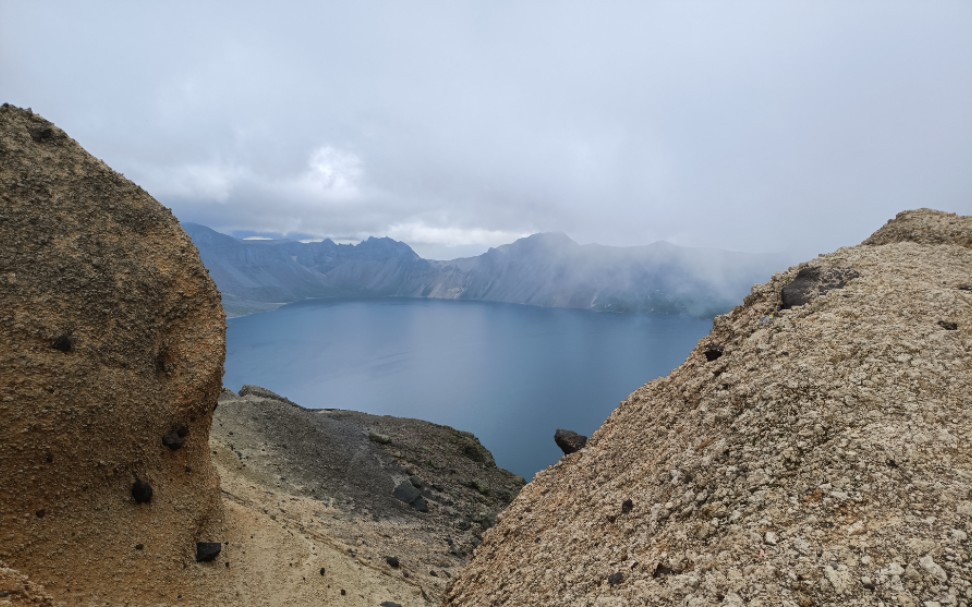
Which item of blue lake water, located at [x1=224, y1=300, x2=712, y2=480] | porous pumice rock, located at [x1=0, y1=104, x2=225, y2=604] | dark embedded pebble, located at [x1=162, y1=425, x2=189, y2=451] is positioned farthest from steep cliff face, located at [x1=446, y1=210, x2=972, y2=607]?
blue lake water, located at [x1=224, y1=300, x2=712, y2=480]

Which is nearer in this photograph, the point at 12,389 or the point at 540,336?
the point at 12,389

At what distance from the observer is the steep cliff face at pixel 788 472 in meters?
4.35

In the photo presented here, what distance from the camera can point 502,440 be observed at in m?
68.1

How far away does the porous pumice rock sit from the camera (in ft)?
28.9

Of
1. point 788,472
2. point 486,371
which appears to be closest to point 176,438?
point 788,472

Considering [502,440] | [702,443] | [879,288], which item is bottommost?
[502,440]

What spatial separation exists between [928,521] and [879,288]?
567cm

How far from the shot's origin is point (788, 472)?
5551 millimetres

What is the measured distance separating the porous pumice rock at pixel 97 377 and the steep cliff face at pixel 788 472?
677cm

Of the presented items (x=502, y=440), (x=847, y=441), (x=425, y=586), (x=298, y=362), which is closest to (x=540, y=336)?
(x=298, y=362)

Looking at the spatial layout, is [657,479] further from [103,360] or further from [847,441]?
[103,360]

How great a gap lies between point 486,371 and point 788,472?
103 metres

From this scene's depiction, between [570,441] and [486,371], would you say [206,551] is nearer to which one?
[570,441]

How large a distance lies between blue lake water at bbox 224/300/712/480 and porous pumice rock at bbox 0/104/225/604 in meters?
49.5
